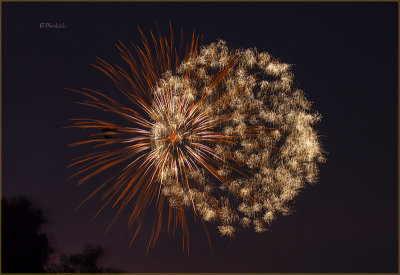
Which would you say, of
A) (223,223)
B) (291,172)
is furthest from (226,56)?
(223,223)

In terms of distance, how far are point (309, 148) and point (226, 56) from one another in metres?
6.72

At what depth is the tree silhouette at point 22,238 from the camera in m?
18.8

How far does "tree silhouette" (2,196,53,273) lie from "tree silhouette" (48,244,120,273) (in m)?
0.97

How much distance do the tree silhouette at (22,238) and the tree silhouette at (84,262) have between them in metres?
0.97

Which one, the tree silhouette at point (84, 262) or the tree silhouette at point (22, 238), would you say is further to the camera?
the tree silhouette at point (84, 262)

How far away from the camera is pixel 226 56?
862 inches

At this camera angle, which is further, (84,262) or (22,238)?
(84,262)

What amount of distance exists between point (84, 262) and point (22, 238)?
11.3 ft

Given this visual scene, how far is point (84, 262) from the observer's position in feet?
69.1

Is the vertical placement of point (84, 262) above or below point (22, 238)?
below

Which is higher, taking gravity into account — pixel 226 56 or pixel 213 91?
pixel 226 56

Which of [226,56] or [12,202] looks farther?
[226,56]

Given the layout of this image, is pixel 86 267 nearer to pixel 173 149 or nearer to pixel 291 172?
pixel 173 149

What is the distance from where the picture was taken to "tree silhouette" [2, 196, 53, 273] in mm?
18750
